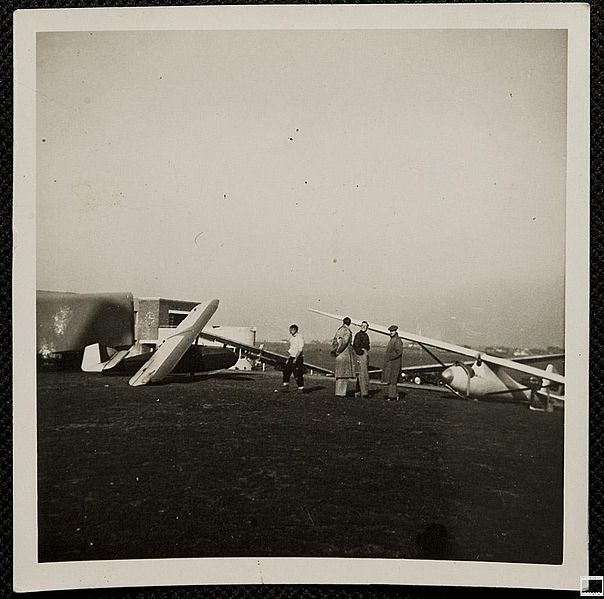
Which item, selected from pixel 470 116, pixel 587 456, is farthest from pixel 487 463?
pixel 470 116

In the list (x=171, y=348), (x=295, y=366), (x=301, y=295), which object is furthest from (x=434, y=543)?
(x=171, y=348)

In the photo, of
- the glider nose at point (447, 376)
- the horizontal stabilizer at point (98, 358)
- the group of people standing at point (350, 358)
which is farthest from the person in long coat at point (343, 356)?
the horizontal stabilizer at point (98, 358)

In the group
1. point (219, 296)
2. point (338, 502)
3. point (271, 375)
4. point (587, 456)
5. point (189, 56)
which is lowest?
point (338, 502)

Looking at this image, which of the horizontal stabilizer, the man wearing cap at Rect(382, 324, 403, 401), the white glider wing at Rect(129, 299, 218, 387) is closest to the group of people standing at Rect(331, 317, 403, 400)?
the man wearing cap at Rect(382, 324, 403, 401)

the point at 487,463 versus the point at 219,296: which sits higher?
the point at 219,296

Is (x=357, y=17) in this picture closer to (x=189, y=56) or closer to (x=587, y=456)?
(x=189, y=56)

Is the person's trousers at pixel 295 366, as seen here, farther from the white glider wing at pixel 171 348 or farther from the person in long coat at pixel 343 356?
the white glider wing at pixel 171 348
